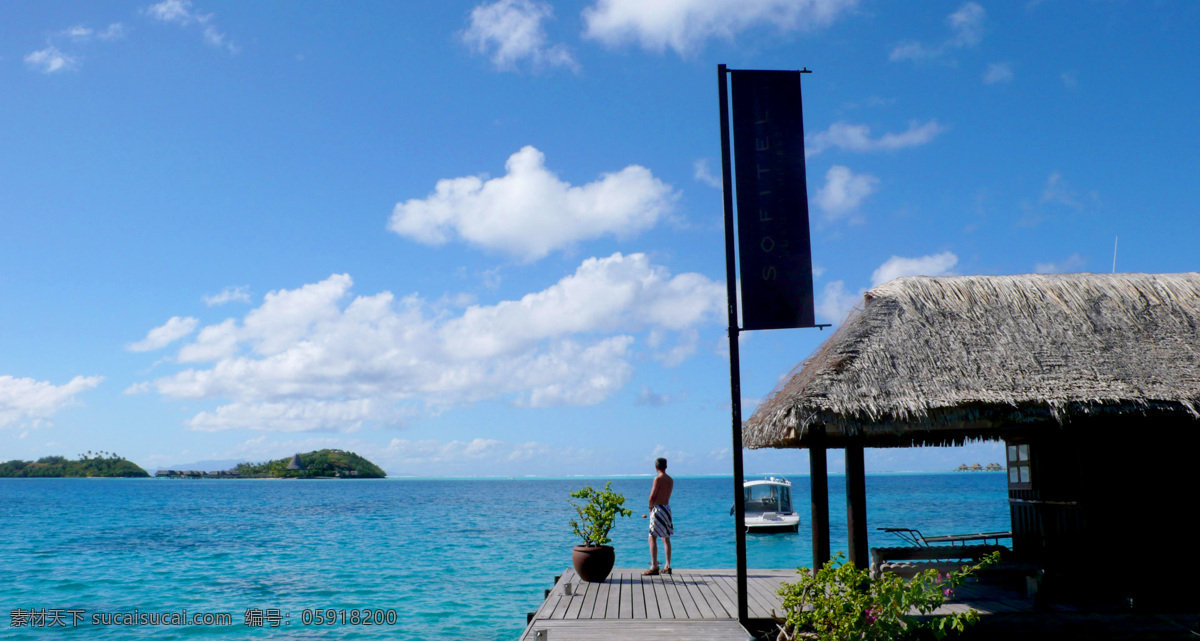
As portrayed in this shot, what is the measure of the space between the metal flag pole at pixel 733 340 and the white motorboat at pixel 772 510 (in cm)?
2527

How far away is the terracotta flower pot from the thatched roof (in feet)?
8.09

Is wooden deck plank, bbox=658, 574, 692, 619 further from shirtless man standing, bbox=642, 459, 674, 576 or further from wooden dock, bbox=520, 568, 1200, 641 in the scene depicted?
shirtless man standing, bbox=642, 459, 674, 576

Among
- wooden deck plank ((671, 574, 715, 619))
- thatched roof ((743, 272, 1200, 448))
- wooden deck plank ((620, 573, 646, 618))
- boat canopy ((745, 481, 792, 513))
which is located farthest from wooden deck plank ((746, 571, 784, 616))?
boat canopy ((745, 481, 792, 513))

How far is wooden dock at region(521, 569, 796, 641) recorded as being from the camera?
24.8 feet

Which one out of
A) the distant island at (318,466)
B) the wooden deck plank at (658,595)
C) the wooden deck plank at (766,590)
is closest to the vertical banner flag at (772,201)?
the wooden deck plank at (766,590)

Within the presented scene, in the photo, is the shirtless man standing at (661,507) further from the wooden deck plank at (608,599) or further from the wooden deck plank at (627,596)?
the wooden deck plank at (608,599)

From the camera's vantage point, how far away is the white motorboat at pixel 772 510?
3325 cm

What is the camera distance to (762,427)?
8391 millimetres

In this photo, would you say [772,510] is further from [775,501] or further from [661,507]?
[661,507]

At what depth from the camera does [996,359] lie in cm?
833

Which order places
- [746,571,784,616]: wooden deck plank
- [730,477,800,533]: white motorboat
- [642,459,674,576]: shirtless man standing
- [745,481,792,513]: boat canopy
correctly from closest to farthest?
[746,571,784,616]: wooden deck plank < [642,459,674,576]: shirtless man standing < [730,477,800,533]: white motorboat < [745,481,792,513]: boat canopy

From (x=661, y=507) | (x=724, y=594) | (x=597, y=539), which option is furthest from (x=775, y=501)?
(x=724, y=594)

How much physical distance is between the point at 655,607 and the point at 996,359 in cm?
451

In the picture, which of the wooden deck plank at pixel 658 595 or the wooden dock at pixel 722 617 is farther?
the wooden deck plank at pixel 658 595
